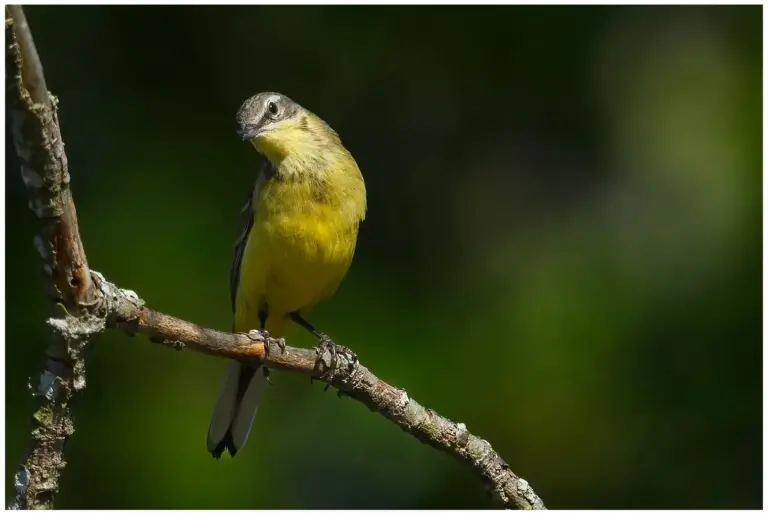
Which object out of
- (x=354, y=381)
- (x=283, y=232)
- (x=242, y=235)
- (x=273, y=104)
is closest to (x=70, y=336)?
(x=354, y=381)

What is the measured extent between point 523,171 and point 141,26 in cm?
235

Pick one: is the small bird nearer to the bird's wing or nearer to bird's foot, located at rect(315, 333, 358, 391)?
the bird's wing

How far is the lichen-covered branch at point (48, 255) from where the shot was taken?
97.7 inches

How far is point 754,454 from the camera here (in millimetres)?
5258

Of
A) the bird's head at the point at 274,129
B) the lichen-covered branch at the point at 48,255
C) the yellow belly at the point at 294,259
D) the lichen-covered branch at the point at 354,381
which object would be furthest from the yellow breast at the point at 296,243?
the lichen-covered branch at the point at 48,255

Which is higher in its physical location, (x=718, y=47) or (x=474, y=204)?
(x=718, y=47)

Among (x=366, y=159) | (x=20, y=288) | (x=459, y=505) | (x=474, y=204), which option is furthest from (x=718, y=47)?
(x=20, y=288)

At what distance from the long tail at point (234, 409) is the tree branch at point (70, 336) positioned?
114 centimetres

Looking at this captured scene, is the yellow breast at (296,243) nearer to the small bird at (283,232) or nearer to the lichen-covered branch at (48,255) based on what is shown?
the small bird at (283,232)

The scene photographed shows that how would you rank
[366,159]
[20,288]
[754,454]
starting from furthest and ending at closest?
[366,159] → [754,454] → [20,288]

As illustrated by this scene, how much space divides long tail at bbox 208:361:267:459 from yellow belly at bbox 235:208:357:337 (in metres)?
0.36

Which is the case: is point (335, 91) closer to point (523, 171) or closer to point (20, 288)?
point (523, 171)

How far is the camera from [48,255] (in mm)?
2734

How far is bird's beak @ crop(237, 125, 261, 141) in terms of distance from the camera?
4.62 metres
